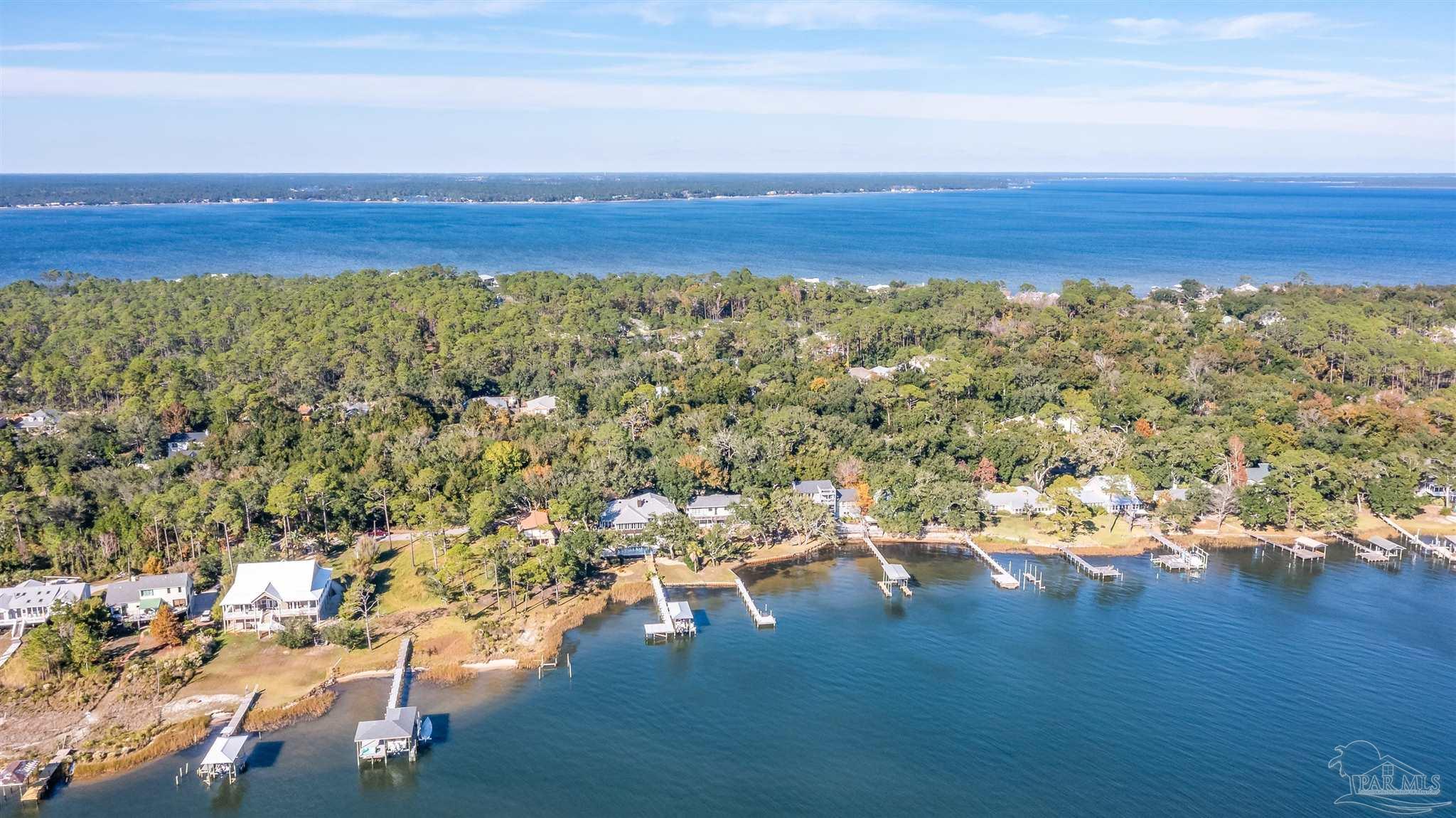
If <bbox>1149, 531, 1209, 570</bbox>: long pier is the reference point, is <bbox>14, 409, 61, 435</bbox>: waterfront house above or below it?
above

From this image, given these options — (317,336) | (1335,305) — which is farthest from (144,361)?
(1335,305)

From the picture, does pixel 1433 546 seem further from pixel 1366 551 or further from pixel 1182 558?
pixel 1182 558

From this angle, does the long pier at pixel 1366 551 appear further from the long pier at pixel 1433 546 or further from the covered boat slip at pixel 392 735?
the covered boat slip at pixel 392 735

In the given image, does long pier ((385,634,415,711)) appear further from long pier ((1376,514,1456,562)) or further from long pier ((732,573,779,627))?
long pier ((1376,514,1456,562))

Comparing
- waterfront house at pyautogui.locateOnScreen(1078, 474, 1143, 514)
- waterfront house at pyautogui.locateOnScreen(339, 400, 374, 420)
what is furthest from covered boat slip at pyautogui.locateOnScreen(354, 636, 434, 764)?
waterfront house at pyautogui.locateOnScreen(1078, 474, 1143, 514)

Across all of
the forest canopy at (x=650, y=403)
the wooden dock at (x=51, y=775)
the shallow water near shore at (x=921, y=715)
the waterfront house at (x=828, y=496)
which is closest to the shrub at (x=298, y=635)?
the shallow water near shore at (x=921, y=715)

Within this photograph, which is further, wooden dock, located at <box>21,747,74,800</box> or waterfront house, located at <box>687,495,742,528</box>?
waterfront house, located at <box>687,495,742,528</box>

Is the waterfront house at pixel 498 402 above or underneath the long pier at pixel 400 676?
above

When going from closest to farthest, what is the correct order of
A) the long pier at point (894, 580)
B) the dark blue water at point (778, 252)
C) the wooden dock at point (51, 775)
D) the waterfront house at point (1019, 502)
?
1. the wooden dock at point (51, 775)
2. the long pier at point (894, 580)
3. the waterfront house at point (1019, 502)
4. the dark blue water at point (778, 252)
